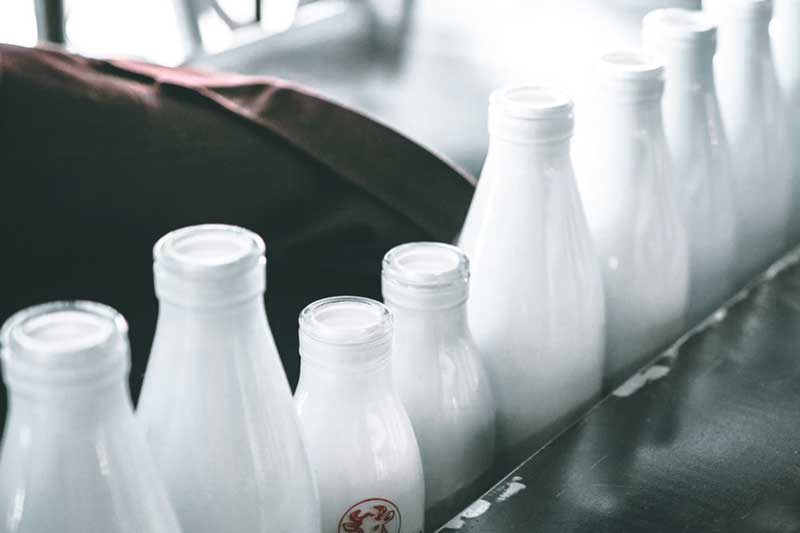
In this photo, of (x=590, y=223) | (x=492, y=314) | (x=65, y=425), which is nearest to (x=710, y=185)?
(x=590, y=223)

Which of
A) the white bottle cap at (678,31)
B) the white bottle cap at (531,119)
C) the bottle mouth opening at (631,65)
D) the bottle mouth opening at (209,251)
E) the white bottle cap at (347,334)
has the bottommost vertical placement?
the white bottle cap at (347,334)

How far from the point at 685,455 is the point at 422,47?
1193 mm

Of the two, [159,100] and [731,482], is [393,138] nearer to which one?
[159,100]

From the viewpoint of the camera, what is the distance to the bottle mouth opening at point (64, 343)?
0.32 meters

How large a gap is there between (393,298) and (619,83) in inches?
8.1

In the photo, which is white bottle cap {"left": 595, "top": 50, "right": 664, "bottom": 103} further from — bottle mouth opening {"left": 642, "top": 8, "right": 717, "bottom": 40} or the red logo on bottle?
the red logo on bottle

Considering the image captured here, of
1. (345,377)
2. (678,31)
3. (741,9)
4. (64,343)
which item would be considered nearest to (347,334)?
(345,377)

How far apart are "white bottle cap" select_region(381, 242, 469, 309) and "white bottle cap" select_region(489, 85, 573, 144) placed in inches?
2.9

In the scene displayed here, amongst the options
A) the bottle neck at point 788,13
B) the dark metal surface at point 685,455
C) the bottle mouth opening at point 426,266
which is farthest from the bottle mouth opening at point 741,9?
the bottle mouth opening at point 426,266

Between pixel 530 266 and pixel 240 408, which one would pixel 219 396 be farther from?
pixel 530 266

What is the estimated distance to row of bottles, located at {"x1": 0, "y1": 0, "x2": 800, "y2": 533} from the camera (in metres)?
0.34

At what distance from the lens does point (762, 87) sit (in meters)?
0.75

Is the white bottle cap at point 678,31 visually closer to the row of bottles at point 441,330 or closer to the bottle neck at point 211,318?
the row of bottles at point 441,330

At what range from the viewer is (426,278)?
0.48 meters
